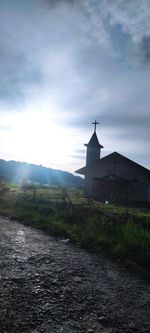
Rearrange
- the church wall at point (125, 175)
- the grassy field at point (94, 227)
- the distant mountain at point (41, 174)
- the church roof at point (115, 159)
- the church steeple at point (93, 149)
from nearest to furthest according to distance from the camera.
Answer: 1. the grassy field at point (94, 227)
2. the church wall at point (125, 175)
3. the church roof at point (115, 159)
4. the church steeple at point (93, 149)
5. the distant mountain at point (41, 174)

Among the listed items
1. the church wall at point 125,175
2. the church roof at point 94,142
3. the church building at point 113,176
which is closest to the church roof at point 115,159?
the church building at point 113,176

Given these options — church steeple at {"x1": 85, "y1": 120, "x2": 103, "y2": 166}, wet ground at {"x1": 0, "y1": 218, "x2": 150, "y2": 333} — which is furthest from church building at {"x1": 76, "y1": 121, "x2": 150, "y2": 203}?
wet ground at {"x1": 0, "y1": 218, "x2": 150, "y2": 333}

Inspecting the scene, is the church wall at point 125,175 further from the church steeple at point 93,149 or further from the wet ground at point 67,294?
the wet ground at point 67,294

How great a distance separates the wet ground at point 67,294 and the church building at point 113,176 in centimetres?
1887

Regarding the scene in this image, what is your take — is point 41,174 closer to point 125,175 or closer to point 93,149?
point 93,149

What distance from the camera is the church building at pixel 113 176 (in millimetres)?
28375

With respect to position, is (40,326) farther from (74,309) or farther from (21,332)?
(74,309)

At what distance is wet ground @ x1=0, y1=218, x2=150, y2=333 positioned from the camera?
157 inches

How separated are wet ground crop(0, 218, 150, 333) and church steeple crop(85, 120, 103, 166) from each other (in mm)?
25730

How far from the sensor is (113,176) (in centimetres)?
2994

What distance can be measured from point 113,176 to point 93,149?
523cm

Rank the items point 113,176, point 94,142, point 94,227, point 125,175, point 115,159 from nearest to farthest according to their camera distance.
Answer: point 94,227
point 125,175
point 113,176
point 115,159
point 94,142

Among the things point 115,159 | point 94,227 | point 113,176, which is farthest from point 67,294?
point 115,159

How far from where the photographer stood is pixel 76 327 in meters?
3.91
